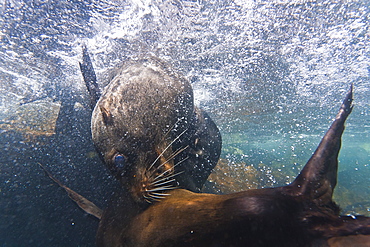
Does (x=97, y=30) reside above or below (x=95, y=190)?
above

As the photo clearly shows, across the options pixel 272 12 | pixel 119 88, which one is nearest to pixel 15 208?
pixel 119 88

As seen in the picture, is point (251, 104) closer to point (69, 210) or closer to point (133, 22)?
point (133, 22)

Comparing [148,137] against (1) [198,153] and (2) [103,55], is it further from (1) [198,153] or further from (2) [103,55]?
(2) [103,55]

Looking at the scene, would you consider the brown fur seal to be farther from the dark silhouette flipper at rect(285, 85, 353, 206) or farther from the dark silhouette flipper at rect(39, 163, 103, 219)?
the dark silhouette flipper at rect(285, 85, 353, 206)

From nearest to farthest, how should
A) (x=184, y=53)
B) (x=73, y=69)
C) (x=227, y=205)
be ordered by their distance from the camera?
(x=227, y=205), (x=184, y=53), (x=73, y=69)

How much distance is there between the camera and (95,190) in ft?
15.3

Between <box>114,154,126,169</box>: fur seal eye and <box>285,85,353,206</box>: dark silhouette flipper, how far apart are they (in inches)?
70.6

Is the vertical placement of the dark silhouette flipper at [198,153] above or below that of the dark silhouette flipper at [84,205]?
above

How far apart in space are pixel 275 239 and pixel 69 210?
16.2 feet

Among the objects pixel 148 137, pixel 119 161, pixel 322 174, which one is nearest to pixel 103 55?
pixel 148 137

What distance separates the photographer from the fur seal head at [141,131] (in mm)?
2268

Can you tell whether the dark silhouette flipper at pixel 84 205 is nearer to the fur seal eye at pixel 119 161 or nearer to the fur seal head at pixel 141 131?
the fur seal head at pixel 141 131

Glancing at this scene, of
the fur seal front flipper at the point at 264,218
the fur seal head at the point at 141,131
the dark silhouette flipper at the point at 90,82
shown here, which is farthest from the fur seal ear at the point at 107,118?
the fur seal front flipper at the point at 264,218

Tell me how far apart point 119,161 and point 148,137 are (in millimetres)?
489
